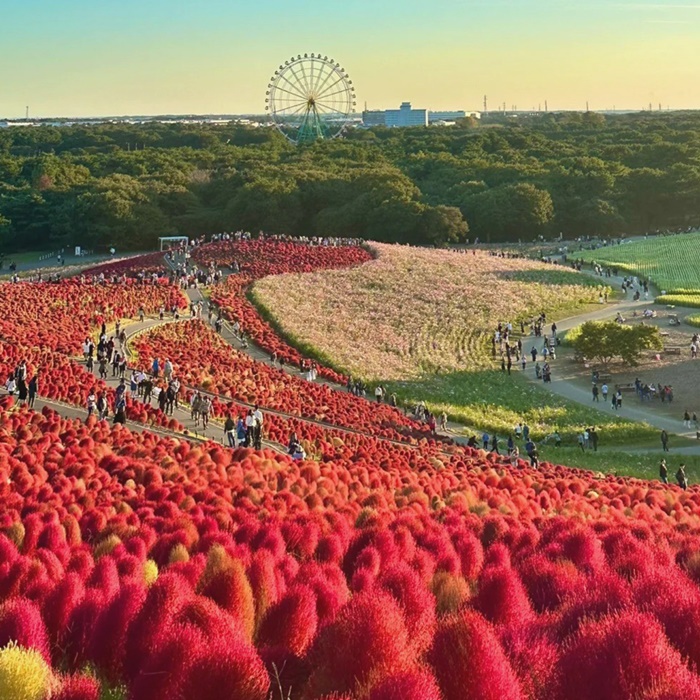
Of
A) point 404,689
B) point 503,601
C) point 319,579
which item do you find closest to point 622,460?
point 503,601

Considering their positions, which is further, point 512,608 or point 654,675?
point 512,608

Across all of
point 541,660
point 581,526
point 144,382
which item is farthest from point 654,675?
point 144,382

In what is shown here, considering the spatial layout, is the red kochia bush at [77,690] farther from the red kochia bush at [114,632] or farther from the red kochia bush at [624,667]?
the red kochia bush at [624,667]

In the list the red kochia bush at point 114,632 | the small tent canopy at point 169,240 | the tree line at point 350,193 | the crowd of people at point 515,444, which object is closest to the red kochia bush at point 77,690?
the red kochia bush at point 114,632

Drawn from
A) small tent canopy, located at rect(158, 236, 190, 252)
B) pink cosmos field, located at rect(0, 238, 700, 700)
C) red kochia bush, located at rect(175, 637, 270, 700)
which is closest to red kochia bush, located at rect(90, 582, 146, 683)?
pink cosmos field, located at rect(0, 238, 700, 700)

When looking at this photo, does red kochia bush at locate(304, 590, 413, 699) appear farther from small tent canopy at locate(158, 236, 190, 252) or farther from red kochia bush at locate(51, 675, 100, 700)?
small tent canopy at locate(158, 236, 190, 252)

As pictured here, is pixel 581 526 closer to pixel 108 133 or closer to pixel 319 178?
pixel 319 178
